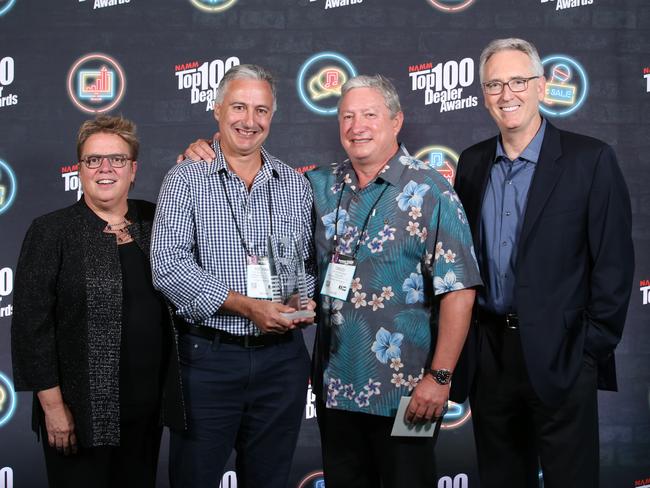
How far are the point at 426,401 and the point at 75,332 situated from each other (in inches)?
40.6

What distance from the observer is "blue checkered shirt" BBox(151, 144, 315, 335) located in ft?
6.41

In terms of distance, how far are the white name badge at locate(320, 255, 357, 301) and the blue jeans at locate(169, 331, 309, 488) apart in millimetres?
241

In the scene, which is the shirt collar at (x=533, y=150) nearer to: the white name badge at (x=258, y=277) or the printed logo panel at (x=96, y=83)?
the white name badge at (x=258, y=277)

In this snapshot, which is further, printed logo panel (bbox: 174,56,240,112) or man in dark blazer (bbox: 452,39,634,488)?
printed logo panel (bbox: 174,56,240,112)

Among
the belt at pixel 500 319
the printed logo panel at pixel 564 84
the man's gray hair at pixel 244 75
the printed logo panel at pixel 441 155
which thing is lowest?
the belt at pixel 500 319

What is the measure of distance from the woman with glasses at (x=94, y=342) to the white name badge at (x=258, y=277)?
29 centimetres

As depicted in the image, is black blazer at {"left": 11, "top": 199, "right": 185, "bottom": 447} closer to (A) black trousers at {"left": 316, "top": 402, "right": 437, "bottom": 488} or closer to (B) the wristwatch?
(A) black trousers at {"left": 316, "top": 402, "right": 437, "bottom": 488}

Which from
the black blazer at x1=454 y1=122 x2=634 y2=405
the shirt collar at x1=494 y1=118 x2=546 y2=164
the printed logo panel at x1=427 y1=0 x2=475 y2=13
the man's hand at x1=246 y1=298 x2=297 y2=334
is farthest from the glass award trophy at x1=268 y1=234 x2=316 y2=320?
the printed logo panel at x1=427 y1=0 x2=475 y2=13

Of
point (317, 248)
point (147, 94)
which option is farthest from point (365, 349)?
point (147, 94)

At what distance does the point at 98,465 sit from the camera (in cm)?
204

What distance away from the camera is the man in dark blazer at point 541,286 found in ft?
6.61

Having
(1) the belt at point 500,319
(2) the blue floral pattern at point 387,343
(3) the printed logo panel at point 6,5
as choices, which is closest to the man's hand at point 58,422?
(2) the blue floral pattern at point 387,343

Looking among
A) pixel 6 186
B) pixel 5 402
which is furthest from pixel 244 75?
pixel 5 402

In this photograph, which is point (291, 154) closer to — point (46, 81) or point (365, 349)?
point (46, 81)
